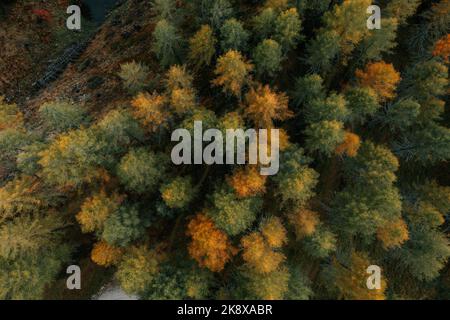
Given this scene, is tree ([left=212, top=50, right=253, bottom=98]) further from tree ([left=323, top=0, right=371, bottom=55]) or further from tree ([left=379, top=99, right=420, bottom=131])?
tree ([left=379, top=99, right=420, bottom=131])

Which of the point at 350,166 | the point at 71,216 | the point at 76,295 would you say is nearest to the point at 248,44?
the point at 350,166

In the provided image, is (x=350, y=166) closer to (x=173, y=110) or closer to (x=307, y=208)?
(x=307, y=208)

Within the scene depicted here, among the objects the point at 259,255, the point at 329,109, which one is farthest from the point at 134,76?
the point at 259,255

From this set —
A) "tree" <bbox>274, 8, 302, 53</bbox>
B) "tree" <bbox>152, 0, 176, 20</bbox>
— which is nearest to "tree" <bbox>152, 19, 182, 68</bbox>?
"tree" <bbox>152, 0, 176, 20</bbox>

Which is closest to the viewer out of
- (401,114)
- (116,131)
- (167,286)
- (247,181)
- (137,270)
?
(167,286)

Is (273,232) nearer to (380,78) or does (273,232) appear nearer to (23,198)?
(380,78)

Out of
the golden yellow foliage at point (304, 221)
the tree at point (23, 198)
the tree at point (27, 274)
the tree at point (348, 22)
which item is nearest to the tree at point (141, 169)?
the tree at point (23, 198)
